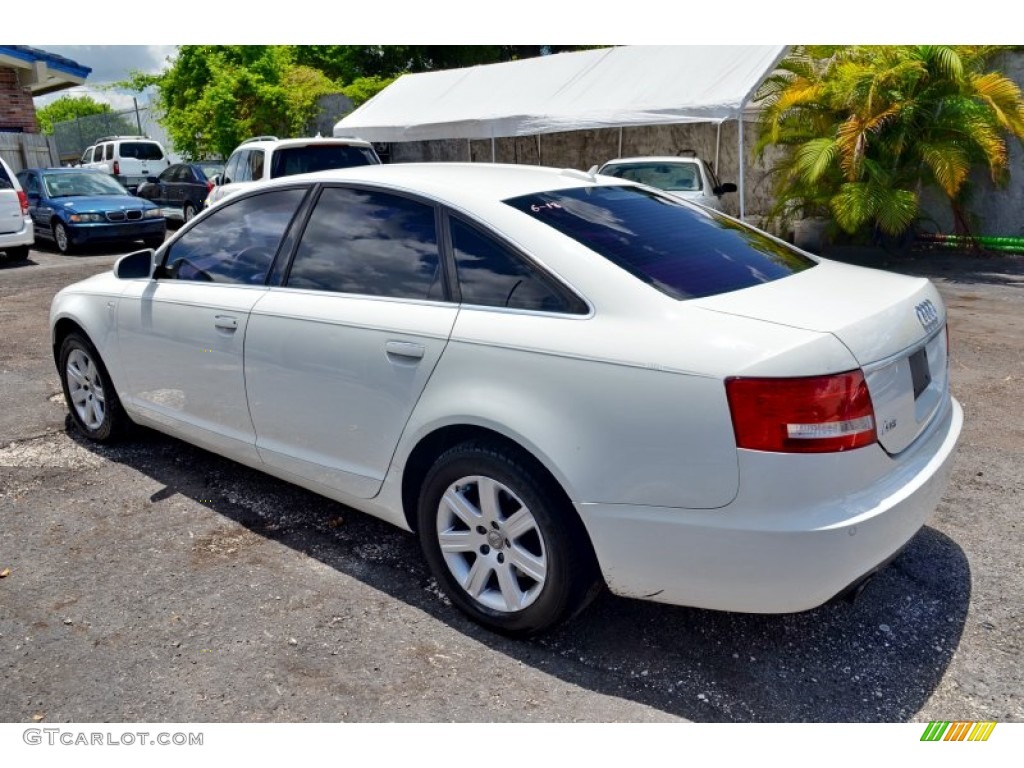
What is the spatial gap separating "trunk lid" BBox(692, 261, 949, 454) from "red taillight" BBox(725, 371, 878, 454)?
188 mm

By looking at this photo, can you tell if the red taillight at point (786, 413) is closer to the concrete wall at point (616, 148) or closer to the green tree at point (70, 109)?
the concrete wall at point (616, 148)

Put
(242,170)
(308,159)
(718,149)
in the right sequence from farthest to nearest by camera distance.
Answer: (718,149)
(242,170)
(308,159)

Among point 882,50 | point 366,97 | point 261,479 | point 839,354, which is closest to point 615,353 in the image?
point 839,354

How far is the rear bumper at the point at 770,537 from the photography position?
2.47m

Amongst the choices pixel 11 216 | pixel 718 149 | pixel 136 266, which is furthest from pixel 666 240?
pixel 718 149

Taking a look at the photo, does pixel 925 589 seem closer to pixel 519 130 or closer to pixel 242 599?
pixel 242 599

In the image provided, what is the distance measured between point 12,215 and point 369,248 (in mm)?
12348

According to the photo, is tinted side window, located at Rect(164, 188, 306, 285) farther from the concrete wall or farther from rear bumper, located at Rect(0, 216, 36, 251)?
the concrete wall

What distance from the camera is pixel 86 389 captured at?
199 inches

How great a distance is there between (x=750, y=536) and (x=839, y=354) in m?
0.58

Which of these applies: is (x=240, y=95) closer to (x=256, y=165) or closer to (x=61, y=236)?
(x=61, y=236)

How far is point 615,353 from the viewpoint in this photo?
2.66 meters
